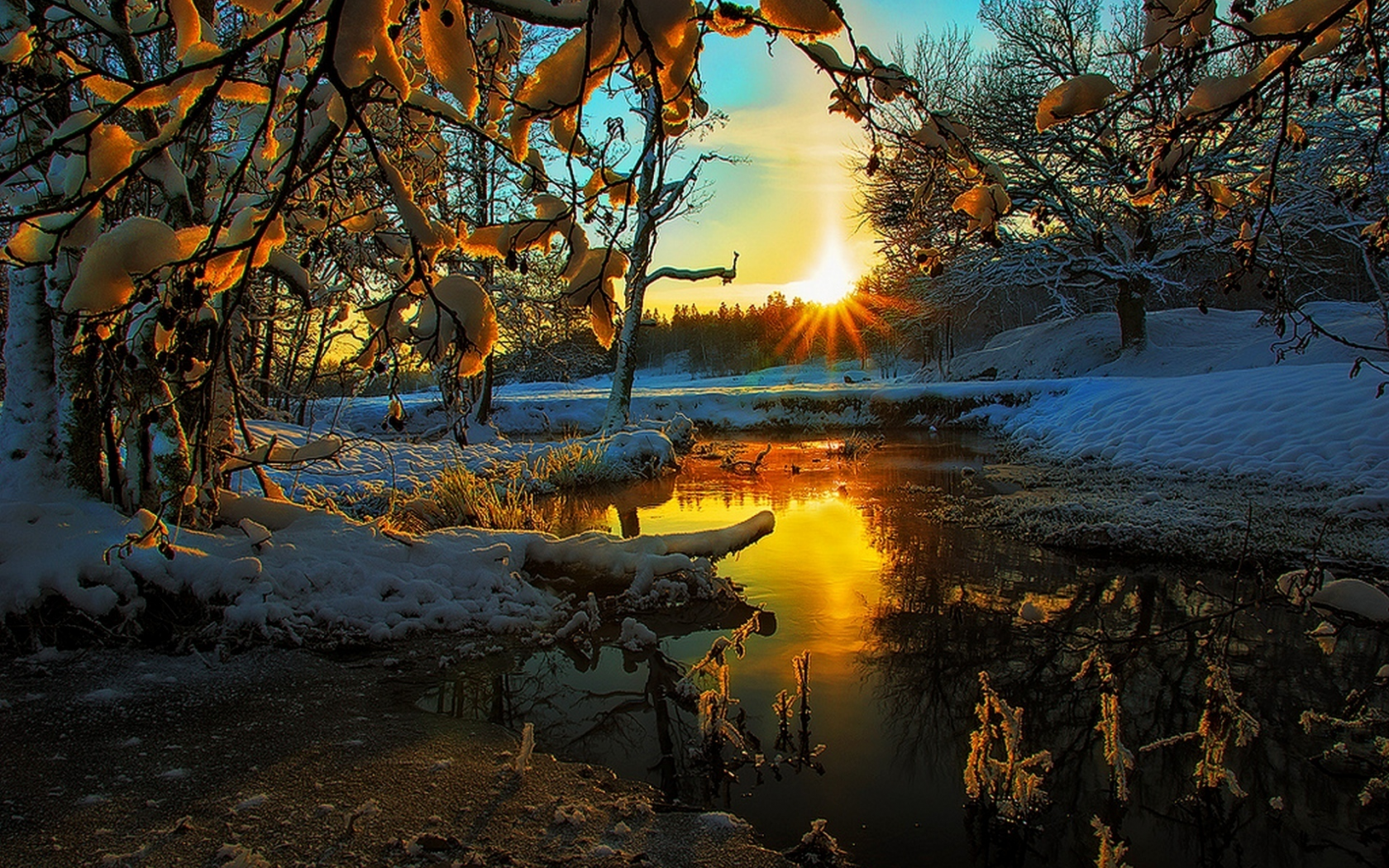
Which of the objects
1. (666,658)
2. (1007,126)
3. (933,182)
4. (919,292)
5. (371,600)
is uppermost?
(1007,126)

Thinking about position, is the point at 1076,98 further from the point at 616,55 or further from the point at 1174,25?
the point at 616,55

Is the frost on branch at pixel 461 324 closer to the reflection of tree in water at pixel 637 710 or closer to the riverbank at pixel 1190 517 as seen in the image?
the reflection of tree in water at pixel 637 710

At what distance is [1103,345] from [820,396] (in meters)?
9.42

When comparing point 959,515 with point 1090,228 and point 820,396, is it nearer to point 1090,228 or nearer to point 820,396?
point 820,396

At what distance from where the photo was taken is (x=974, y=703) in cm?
338

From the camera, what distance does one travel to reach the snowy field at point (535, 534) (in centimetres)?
363

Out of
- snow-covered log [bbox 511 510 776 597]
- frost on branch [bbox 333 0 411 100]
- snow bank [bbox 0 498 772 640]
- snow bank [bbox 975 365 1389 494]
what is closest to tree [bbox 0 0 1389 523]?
frost on branch [bbox 333 0 411 100]

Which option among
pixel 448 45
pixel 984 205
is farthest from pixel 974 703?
pixel 448 45

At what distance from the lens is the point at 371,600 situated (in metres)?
4.08

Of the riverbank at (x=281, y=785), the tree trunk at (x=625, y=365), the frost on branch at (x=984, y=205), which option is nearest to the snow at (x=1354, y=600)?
the frost on branch at (x=984, y=205)

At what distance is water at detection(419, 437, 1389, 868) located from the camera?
2396 millimetres

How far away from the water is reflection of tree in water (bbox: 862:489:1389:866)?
10mm

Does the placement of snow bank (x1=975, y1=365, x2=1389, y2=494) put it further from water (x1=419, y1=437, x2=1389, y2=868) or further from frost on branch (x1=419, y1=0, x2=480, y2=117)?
frost on branch (x1=419, y1=0, x2=480, y2=117)

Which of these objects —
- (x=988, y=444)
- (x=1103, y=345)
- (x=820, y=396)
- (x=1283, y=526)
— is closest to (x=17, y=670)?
(x=1283, y=526)
